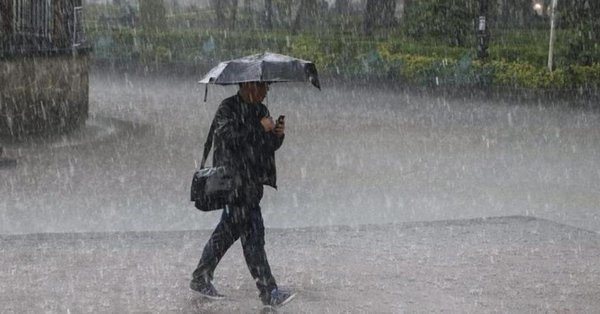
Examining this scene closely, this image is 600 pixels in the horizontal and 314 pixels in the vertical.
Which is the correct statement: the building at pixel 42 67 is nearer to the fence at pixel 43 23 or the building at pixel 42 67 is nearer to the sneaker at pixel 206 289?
the fence at pixel 43 23

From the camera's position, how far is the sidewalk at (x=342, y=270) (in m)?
7.45

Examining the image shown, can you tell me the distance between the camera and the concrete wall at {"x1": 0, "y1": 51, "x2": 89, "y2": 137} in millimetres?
16625

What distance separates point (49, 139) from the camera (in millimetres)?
17125

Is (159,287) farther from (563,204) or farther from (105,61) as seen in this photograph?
(105,61)

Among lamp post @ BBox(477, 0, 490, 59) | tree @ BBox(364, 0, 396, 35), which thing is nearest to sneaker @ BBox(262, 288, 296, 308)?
lamp post @ BBox(477, 0, 490, 59)

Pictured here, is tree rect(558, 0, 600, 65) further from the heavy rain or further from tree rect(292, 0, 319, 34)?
tree rect(292, 0, 319, 34)

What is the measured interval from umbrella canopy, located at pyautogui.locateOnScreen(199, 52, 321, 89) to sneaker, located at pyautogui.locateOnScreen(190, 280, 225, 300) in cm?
135

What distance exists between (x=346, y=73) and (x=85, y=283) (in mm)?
22159

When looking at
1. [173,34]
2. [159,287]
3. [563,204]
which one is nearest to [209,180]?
[159,287]

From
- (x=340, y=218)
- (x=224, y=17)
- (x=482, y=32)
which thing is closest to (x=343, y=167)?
(x=340, y=218)

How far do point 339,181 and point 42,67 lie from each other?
6.21 m

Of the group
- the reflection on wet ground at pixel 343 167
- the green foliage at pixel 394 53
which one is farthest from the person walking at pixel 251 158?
the green foliage at pixel 394 53

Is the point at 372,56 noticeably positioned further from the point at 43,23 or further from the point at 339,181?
the point at 339,181

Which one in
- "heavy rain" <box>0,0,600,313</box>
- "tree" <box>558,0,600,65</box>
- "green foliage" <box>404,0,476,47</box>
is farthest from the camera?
"green foliage" <box>404,0,476,47</box>
